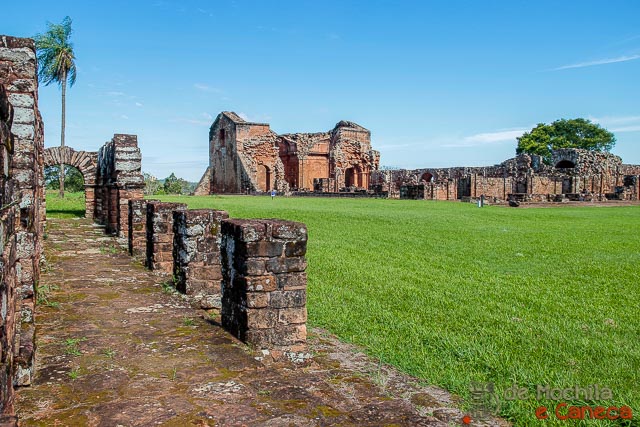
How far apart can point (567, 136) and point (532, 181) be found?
1132 inches

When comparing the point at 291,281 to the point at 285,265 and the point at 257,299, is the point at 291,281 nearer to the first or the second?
the point at 285,265

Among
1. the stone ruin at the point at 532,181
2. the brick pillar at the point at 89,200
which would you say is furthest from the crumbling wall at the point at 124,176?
the stone ruin at the point at 532,181

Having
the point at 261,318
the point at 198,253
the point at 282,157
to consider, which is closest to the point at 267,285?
the point at 261,318

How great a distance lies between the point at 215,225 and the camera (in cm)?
677

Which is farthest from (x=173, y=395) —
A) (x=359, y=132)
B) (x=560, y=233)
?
(x=359, y=132)

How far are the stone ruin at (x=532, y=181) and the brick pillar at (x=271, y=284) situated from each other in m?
25.6

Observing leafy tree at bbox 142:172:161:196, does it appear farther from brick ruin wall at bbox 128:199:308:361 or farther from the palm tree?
brick ruin wall at bbox 128:199:308:361

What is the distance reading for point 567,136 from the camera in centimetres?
6016

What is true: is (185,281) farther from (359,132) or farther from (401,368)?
(359,132)

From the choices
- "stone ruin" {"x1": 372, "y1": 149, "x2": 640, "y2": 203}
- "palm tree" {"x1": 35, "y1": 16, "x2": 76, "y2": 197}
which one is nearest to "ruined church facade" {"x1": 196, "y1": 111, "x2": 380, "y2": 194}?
"stone ruin" {"x1": 372, "y1": 149, "x2": 640, "y2": 203}

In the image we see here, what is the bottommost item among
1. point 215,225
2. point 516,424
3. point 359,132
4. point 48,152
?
point 516,424

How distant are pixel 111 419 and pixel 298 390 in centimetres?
117

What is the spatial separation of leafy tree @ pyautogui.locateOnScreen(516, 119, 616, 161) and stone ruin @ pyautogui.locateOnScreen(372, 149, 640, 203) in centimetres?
1204

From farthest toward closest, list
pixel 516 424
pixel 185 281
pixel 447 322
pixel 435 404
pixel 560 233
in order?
1. pixel 560 233
2. pixel 185 281
3. pixel 447 322
4. pixel 435 404
5. pixel 516 424
